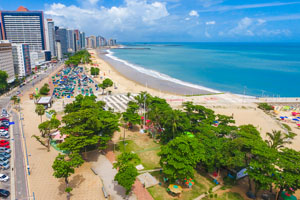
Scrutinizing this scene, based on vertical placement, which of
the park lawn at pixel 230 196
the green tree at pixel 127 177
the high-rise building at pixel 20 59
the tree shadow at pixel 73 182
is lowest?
the park lawn at pixel 230 196

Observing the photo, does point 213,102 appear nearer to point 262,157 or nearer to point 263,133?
point 263,133

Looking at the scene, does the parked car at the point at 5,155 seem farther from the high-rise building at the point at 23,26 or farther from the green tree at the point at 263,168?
the high-rise building at the point at 23,26

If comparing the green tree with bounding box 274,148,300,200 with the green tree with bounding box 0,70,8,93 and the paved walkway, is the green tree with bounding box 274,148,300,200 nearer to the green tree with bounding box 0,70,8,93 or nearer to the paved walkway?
the paved walkway

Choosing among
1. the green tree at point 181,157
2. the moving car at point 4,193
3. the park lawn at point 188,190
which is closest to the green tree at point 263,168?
the green tree at point 181,157

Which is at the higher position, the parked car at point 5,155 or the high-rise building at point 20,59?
the high-rise building at point 20,59

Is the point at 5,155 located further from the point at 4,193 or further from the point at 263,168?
the point at 263,168

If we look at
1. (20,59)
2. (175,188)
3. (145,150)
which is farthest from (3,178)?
(20,59)
